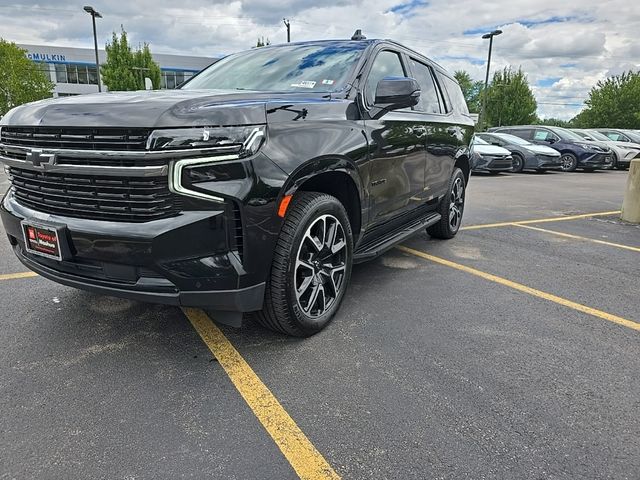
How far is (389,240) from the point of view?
3982 mm

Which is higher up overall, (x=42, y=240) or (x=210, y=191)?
(x=210, y=191)

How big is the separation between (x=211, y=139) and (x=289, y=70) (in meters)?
1.59

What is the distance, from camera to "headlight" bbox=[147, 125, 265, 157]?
2215 mm

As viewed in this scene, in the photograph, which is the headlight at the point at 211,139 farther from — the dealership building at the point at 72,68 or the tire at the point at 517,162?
the dealership building at the point at 72,68

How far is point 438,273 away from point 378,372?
2.02m

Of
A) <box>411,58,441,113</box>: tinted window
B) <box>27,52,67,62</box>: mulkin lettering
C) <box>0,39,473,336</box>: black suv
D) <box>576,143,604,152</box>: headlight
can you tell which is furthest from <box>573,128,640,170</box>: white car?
<box>27,52,67,62</box>: mulkin lettering

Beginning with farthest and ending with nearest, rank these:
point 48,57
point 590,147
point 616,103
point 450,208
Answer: point 48,57 < point 616,103 < point 590,147 < point 450,208

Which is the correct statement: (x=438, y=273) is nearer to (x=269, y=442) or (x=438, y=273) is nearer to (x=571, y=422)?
(x=571, y=422)

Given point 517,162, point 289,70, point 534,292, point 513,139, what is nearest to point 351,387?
point 534,292

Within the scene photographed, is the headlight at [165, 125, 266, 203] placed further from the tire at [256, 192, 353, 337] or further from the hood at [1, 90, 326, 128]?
the tire at [256, 192, 353, 337]

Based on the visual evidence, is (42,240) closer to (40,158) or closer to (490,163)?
(40,158)

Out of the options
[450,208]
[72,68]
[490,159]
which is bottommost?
[490,159]

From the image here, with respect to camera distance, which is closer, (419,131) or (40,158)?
(40,158)

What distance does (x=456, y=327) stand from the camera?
325 centimetres
